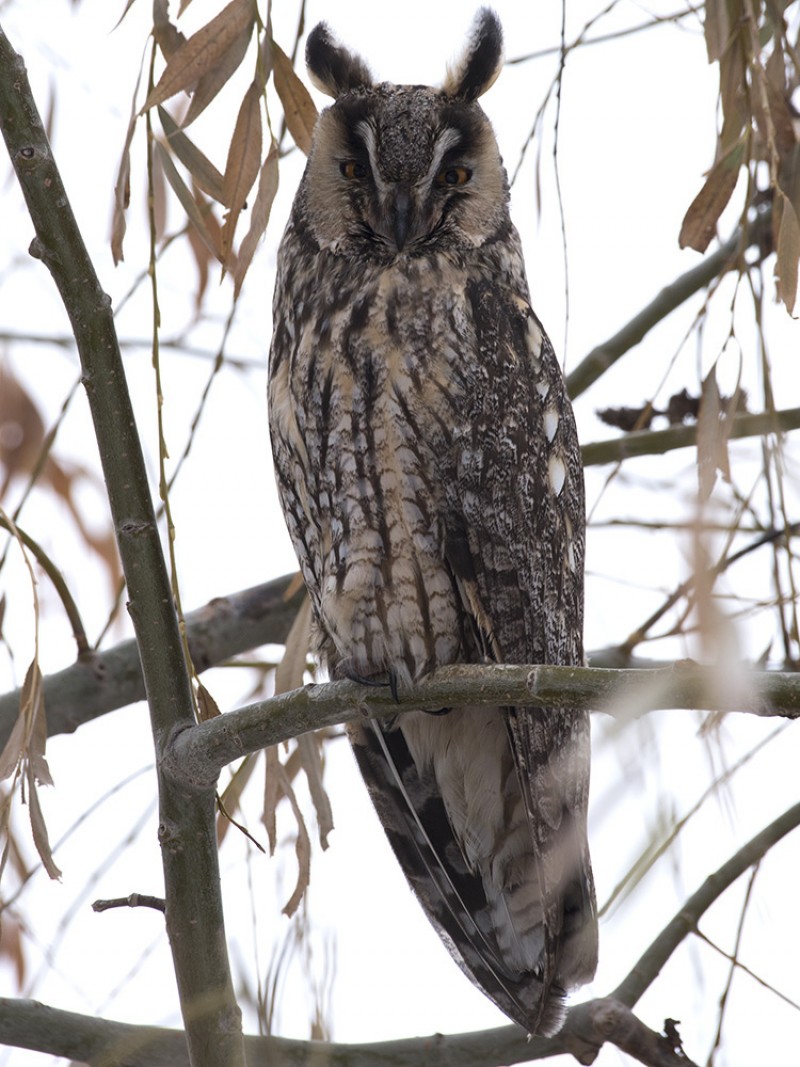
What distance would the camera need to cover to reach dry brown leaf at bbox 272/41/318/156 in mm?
1589

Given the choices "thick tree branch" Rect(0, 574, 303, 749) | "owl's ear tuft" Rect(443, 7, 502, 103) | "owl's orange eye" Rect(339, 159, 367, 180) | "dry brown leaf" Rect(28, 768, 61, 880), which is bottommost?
"dry brown leaf" Rect(28, 768, 61, 880)

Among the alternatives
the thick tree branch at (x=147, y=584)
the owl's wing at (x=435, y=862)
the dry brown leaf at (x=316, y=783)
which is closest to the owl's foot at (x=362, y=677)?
the dry brown leaf at (x=316, y=783)

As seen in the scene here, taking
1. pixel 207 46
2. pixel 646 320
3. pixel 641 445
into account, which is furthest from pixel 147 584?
pixel 646 320

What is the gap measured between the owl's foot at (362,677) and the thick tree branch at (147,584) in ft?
1.09

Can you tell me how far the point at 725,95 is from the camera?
138 centimetres

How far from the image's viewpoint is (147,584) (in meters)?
1.47

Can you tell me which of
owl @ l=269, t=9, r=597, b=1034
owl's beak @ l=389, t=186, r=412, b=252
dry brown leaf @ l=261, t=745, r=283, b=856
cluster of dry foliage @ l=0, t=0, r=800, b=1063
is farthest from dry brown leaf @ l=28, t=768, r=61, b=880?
owl's beak @ l=389, t=186, r=412, b=252

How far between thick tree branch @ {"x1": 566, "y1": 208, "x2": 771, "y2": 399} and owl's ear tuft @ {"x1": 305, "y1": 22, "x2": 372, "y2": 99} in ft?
2.37

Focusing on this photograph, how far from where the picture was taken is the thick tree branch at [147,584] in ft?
4.66

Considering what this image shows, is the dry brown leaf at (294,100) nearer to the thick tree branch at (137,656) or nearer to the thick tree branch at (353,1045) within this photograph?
the thick tree branch at (137,656)

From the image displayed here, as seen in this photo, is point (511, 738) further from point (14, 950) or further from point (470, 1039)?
point (14, 950)

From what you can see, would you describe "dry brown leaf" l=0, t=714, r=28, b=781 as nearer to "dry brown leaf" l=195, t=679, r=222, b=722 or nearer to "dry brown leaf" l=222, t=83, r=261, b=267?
"dry brown leaf" l=195, t=679, r=222, b=722

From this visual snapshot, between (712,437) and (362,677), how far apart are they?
771 mm

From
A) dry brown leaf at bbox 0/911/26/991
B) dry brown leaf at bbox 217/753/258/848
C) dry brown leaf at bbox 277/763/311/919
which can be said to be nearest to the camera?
dry brown leaf at bbox 277/763/311/919
